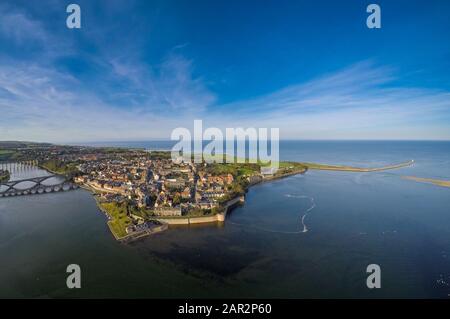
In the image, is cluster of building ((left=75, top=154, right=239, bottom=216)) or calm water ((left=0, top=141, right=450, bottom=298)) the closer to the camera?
calm water ((left=0, top=141, right=450, bottom=298))

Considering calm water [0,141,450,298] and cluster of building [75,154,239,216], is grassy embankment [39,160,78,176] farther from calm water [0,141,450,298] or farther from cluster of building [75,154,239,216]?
calm water [0,141,450,298]

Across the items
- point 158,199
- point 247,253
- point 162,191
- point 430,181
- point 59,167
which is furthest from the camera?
point 59,167

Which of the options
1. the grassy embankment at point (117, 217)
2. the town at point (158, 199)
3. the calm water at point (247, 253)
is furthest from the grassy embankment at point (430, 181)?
the grassy embankment at point (117, 217)

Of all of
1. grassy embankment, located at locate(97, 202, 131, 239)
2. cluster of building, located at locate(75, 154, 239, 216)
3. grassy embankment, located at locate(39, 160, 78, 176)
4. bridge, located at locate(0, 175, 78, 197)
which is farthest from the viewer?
grassy embankment, located at locate(39, 160, 78, 176)

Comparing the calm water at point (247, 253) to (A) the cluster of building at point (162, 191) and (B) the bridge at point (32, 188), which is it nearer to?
(A) the cluster of building at point (162, 191)

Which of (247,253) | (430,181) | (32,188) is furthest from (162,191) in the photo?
(430,181)

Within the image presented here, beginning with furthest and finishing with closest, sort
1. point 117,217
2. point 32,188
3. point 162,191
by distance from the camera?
point 32,188 < point 162,191 < point 117,217

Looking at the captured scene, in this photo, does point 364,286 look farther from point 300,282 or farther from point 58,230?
point 58,230

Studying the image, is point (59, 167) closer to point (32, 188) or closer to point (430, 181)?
point (32, 188)

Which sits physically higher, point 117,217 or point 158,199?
point 158,199

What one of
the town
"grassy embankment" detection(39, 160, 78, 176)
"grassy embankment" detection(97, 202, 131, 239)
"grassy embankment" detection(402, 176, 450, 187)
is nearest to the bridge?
the town
